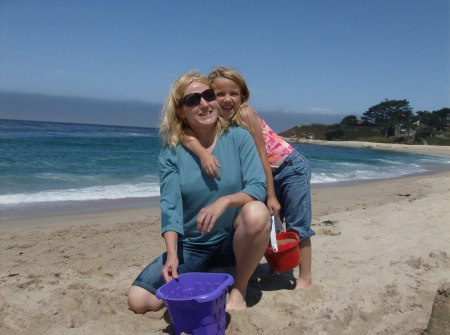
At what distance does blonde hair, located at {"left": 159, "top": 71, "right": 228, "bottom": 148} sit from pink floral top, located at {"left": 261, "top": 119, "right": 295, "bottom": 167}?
0.50 meters

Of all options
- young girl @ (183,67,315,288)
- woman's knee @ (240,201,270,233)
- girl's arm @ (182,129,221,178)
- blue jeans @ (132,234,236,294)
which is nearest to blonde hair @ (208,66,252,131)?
young girl @ (183,67,315,288)

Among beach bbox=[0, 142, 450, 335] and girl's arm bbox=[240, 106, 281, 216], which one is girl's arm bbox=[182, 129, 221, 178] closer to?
girl's arm bbox=[240, 106, 281, 216]

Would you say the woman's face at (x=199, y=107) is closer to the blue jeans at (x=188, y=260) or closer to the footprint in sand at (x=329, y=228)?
the blue jeans at (x=188, y=260)

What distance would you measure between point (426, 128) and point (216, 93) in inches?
2400

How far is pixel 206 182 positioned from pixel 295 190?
2.68 ft

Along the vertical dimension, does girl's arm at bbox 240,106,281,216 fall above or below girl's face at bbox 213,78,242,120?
below

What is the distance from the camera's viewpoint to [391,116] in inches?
2360

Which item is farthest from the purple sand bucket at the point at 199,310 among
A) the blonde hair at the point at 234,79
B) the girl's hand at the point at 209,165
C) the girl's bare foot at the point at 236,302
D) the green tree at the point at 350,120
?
the green tree at the point at 350,120

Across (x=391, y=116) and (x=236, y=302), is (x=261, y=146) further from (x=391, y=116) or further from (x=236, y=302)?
(x=391, y=116)

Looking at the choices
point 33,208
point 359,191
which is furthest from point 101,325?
point 359,191

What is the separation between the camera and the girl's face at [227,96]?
3088 mm

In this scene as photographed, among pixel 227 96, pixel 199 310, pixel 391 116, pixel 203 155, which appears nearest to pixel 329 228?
pixel 227 96

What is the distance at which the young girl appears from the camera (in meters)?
3.11

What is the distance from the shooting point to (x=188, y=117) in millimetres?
2889
